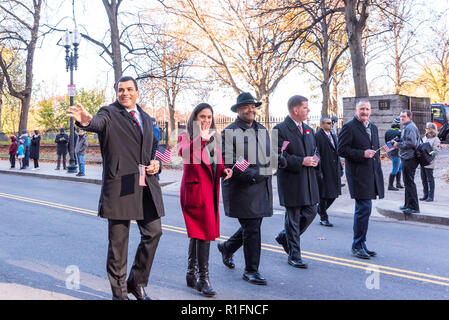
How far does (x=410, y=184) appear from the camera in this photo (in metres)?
8.47

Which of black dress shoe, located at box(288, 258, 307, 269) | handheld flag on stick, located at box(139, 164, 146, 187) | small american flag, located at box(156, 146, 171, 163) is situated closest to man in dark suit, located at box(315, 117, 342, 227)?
black dress shoe, located at box(288, 258, 307, 269)

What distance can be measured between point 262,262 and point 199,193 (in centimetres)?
177

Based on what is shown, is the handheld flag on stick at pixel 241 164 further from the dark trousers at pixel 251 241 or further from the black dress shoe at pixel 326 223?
the black dress shoe at pixel 326 223

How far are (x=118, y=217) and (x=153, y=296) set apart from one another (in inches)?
39.4

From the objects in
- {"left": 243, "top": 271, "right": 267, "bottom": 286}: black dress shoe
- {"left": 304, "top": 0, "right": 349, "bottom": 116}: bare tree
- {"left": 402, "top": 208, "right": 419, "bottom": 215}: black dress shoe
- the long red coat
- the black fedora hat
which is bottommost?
{"left": 243, "top": 271, "right": 267, "bottom": 286}: black dress shoe

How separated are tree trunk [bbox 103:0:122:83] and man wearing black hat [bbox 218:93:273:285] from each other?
17343 mm

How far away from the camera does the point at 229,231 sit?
759cm

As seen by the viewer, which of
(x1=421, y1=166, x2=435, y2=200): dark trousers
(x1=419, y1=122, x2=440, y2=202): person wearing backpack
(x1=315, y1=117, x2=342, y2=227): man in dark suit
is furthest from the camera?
(x1=421, y1=166, x2=435, y2=200): dark trousers

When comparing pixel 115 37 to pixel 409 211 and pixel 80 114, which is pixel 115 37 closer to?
pixel 409 211

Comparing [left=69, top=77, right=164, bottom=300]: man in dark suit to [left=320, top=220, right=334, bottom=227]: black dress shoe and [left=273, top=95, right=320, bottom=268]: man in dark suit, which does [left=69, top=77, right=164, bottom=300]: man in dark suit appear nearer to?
[left=273, top=95, right=320, bottom=268]: man in dark suit

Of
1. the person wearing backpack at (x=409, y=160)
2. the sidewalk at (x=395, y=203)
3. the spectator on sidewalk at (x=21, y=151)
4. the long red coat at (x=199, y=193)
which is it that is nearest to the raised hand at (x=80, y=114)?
the long red coat at (x=199, y=193)

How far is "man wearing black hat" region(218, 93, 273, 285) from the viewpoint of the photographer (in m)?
4.67

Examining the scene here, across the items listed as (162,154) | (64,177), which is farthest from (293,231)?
(64,177)

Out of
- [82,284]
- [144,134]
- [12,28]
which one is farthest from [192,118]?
[12,28]
